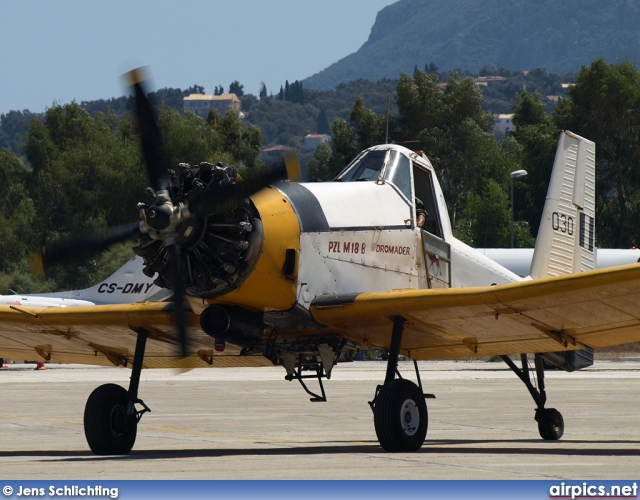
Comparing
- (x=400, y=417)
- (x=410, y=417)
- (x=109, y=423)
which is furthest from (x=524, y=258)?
(x=109, y=423)

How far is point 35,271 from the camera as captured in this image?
1436 cm

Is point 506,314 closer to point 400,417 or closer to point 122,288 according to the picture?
point 400,417

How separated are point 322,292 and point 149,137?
3.04 m

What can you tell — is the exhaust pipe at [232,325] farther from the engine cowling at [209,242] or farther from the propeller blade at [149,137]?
the propeller blade at [149,137]

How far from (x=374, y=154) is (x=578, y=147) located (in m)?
4.30

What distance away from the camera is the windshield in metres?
16.2

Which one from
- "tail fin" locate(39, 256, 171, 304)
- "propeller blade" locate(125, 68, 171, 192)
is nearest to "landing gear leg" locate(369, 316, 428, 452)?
"propeller blade" locate(125, 68, 171, 192)

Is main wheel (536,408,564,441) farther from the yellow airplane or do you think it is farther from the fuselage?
the fuselage

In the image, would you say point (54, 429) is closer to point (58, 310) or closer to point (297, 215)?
point (58, 310)

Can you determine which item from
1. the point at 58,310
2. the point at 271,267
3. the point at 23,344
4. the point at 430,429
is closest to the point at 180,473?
the point at 271,267

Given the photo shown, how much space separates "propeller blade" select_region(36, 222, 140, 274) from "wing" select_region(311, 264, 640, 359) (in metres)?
2.58

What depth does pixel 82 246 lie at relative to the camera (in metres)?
14.2

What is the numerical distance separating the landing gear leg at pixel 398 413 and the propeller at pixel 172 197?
251 cm

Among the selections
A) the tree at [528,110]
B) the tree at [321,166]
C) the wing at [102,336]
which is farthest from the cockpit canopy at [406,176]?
the tree at [528,110]
